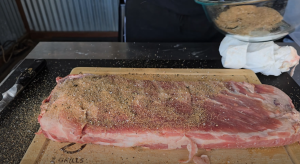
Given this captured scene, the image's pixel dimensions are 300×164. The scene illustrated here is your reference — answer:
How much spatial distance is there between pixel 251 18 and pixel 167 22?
1443 mm

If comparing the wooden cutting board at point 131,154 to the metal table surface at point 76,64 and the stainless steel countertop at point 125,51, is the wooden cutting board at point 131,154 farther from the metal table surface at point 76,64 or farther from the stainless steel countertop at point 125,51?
the stainless steel countertop at point 125,51

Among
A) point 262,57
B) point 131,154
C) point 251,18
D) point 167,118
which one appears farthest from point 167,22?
point 131,154

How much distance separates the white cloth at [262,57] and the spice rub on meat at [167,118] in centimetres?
56

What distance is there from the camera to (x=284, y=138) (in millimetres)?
1612

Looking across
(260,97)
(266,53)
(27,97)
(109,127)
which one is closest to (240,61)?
(266,53)

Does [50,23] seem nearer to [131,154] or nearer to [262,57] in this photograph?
[131,154]

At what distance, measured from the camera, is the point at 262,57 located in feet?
7.60


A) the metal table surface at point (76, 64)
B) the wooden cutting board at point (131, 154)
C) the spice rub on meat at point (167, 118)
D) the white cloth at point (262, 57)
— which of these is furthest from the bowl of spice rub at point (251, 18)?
the wooden cutting board at point (131, 154)

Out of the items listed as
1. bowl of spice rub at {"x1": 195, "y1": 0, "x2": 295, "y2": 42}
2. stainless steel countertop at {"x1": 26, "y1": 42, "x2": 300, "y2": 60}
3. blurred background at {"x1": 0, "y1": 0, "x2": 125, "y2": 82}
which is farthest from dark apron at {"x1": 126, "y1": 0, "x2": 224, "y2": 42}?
blurred background at {"x1": 0, "y1": 0, "x2": 125, "y2": 82}

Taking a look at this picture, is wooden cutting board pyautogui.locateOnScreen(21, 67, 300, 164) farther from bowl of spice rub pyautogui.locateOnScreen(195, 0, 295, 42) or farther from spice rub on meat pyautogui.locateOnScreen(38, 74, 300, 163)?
bowl of spice rub pyautogui.locateOnScreen(195, 0, 295, 42)

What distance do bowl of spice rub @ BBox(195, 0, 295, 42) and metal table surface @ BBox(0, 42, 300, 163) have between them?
20.2 inches

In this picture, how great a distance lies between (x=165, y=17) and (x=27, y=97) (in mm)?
2276

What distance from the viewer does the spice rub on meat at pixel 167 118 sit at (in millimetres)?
1604

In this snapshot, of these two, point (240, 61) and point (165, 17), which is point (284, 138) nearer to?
point (240, 61)
